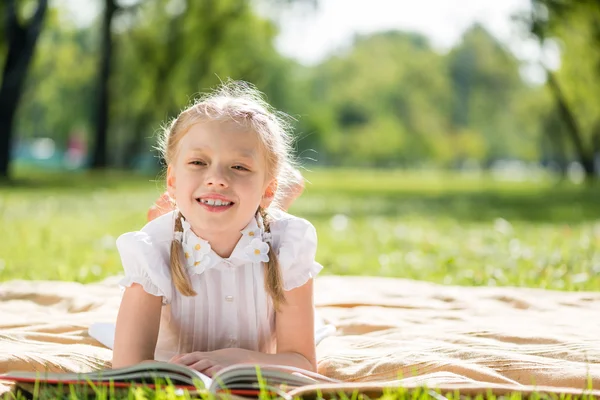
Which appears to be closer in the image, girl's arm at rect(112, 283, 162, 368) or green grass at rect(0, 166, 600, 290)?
girl's arm at rect(112, 283, 162, 368)

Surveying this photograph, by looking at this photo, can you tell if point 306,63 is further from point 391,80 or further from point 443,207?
point 443,207

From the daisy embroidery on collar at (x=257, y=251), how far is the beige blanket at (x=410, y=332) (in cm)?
51

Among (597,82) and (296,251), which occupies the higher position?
(597,82)

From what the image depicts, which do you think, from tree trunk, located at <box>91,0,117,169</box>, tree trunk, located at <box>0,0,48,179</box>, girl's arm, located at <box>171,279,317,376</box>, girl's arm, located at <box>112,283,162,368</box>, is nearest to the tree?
tree trunk, located at <box>91,0,117,169</box>

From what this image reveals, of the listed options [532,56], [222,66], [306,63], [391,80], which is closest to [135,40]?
[222,66]

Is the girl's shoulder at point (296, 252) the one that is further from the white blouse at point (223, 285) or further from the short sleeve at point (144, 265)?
the short sleeve at point (144, 265)

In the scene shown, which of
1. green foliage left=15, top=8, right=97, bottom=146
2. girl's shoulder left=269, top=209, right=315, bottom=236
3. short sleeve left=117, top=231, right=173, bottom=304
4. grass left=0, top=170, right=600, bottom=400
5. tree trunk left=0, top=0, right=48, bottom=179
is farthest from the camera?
green foliage left=15, top=8, right=97, bottom=146

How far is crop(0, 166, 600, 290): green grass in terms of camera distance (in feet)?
18.8

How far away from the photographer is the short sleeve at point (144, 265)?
2.73 meters

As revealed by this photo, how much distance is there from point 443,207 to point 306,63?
56527 millimetres

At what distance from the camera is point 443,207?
44.9 ft

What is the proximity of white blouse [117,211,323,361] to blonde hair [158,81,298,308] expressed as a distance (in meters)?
0.04

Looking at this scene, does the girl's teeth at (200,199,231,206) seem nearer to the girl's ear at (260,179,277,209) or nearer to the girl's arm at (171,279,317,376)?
the girl's ear at (260,179,277,209)

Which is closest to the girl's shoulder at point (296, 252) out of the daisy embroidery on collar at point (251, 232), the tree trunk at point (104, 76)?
the daisy embroidery on collar at point (251, 232)
